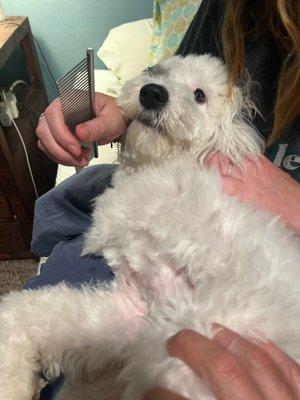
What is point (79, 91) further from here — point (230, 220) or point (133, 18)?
point (133, 18)

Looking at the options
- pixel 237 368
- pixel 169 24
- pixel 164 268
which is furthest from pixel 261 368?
pixel 169 24

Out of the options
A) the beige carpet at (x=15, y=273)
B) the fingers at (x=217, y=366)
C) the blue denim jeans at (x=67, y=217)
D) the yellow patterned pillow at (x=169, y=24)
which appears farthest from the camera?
the beige carpet at (x=15, y=273)

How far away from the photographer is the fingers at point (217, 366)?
301 millimetres

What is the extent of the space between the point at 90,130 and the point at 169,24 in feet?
2.28

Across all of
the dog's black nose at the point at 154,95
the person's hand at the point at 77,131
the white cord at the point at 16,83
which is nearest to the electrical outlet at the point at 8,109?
the white cord at the point at 16,83

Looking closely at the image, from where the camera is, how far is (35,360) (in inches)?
22.7

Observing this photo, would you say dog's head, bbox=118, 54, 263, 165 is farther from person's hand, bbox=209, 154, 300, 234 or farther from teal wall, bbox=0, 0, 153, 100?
teal wall, bbox=0, 0, 153, 100

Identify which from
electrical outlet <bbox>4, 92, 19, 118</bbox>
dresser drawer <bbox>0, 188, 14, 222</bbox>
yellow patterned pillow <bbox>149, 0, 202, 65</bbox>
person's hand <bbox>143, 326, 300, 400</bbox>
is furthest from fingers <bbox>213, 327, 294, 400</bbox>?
electrical outlet <bbox>4, 92, 19, 118</bbox>

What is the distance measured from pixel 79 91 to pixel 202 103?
0.21 metres

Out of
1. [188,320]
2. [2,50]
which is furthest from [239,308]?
[2,50]

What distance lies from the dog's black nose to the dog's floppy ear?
111 mm

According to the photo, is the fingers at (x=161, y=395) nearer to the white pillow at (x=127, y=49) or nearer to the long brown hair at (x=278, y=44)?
the long brown hair at (x=278, y=44)

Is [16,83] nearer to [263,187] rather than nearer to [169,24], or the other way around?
[169,24]

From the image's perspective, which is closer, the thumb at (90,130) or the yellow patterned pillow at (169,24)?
the thumb at (90,130)
